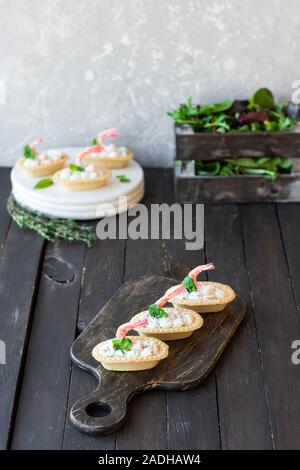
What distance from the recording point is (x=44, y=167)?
245 cm

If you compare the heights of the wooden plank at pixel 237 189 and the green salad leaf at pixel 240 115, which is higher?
the green salad leaf at pixel 240 115

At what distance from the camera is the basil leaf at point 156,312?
1.85m

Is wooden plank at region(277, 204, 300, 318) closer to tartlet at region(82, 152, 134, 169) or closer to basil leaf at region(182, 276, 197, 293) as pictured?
basil leaf at region(182, 276, 197, 293)

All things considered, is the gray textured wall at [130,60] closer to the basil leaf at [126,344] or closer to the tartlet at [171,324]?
the tartlet at [171,324]

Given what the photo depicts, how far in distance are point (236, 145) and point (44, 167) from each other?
587mm

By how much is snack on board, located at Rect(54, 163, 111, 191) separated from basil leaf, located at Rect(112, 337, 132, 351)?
72cm

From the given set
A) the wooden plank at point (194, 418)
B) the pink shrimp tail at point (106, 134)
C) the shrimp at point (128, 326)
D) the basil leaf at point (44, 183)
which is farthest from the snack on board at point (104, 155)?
the wooden plank at point (194, 418)

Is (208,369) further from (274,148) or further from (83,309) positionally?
(274,148)

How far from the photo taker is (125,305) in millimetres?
2006

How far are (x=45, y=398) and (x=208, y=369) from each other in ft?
1.20

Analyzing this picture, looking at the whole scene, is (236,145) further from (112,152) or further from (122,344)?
(122,344)

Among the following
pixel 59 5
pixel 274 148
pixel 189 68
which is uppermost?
pixel 59 5

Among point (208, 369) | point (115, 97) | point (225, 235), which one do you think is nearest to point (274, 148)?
point (225, 235)

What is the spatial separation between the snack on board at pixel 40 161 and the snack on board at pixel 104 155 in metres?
0.07
